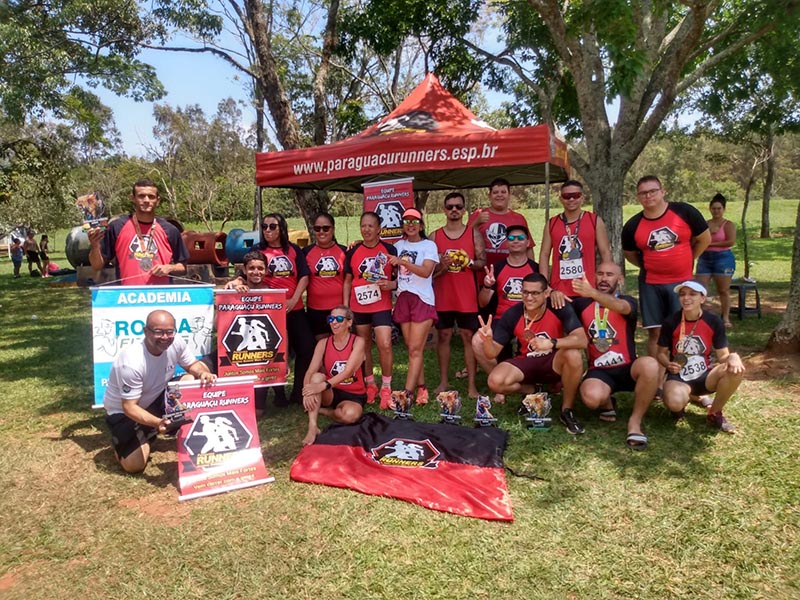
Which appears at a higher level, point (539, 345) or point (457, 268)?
point (457, 268)

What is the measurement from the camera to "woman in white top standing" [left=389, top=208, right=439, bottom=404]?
15.1ft

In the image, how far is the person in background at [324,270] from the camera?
4793 millimetres

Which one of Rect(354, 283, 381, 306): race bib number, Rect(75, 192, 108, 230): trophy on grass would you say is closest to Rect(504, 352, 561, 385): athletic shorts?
Rect(354, 283, 381, 306): race bib number

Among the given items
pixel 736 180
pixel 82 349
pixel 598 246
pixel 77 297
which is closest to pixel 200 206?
pixel 77 297

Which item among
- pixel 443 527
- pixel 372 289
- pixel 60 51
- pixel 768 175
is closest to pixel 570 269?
pixel 372 289

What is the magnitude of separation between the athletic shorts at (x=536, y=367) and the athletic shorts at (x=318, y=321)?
66.0 inches

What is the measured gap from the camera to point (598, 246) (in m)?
4.59

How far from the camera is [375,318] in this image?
4.72 m

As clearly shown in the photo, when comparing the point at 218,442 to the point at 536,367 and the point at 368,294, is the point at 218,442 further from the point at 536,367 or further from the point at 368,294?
the point at 536,367

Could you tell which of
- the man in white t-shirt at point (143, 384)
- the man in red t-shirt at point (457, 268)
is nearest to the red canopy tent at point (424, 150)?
the man in red t-shirt at point (457, 268)

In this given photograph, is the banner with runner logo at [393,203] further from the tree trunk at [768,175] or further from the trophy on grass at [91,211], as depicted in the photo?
the tree trunk at [768,175]

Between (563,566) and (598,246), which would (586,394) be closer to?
(598,246)

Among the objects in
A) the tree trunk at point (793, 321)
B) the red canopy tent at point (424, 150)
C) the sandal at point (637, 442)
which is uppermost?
the red canopy tent at point (424, 150)

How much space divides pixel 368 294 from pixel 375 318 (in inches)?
8.7
